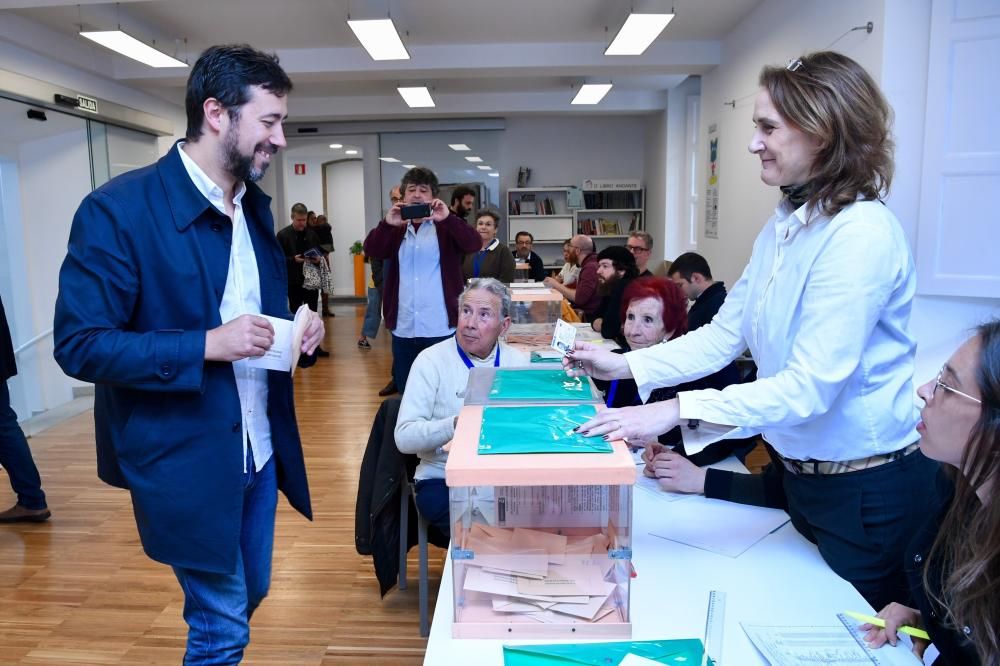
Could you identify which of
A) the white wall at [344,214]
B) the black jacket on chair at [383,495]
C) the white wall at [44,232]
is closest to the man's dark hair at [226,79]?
the black jacket on chair at [383,495]

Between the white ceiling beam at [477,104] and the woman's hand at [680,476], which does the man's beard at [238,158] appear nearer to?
the woman's hand at [680,476]

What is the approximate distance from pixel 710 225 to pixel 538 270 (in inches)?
78.6

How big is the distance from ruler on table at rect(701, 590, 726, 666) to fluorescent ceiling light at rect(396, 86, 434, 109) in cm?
850

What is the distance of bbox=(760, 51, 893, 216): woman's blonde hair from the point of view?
1357 millimetres

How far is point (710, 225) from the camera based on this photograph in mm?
8102

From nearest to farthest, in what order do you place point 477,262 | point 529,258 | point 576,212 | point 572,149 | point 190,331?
point 190,331
point 477,262
point 529,258
point 576,212
point 572,149

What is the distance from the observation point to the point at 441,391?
8.35 feet

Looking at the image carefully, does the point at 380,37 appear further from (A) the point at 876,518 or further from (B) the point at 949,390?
(B) the point at 949,390

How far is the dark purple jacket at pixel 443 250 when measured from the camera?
4262 millimetres

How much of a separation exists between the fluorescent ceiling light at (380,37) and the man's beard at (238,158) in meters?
4.71

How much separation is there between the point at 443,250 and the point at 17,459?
2.43 meters

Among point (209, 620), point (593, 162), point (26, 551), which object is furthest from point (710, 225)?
point (209, 620)

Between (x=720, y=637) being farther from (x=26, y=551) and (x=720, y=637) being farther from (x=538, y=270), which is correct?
(x=538, y=270)

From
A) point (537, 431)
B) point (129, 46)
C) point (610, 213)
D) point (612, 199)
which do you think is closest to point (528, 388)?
point (537, 431)
